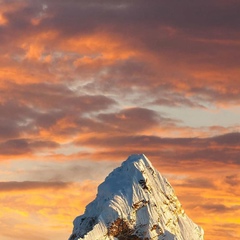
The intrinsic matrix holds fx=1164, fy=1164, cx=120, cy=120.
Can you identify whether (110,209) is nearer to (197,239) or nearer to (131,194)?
(131,194)

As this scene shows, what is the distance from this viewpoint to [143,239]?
6594 inches

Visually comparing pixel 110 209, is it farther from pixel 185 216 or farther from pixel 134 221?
pixel 185 216

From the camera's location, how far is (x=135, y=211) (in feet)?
553

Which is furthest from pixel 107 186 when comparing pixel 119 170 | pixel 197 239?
pixel 197 239

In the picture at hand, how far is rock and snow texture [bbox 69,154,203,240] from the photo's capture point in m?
167

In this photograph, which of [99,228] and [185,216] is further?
[185,216]

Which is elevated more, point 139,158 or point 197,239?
point 139,158

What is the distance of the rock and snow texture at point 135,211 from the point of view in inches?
6575

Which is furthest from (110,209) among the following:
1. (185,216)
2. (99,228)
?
(185,216)

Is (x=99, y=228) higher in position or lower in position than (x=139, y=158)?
lower

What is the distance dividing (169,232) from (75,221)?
50.9 ft

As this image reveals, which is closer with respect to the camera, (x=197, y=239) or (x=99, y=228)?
(x=99, y=228)

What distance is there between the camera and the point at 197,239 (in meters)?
176

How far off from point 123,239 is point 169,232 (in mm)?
7152
